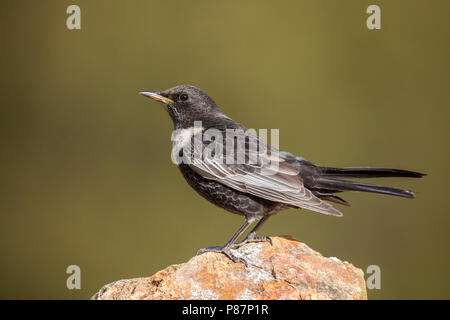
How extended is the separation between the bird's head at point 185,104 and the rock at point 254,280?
1.57 meters

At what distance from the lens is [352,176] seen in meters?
4.71

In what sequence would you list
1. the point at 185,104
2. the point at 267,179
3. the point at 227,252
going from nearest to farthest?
the point at 227,252
the point at 267,179
the point at 185,104

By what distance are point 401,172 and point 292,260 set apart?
1270 mm

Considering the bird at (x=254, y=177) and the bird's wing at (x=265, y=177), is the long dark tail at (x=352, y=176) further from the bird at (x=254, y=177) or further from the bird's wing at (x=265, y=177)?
the bird's wing at (x=265, y=177)

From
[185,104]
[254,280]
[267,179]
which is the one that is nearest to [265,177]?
[267,179]

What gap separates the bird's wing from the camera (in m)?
A: 4.47

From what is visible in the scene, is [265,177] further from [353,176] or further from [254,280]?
[254,280]

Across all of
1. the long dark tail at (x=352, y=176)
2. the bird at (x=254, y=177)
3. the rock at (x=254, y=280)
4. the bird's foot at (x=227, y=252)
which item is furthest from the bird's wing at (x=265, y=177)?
the bird's foot at (x=227, y=252)

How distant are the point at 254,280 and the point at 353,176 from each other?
4.68 ft

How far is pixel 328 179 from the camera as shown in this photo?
15.4 ft

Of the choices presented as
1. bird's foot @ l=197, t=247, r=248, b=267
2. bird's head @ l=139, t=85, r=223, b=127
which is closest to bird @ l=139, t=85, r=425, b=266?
bird's foot @ l=197, t=247, r=248, b=267

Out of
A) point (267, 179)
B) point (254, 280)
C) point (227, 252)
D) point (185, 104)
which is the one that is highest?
point (185, 104)

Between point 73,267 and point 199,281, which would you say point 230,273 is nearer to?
point 199,281

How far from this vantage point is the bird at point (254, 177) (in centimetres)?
449
